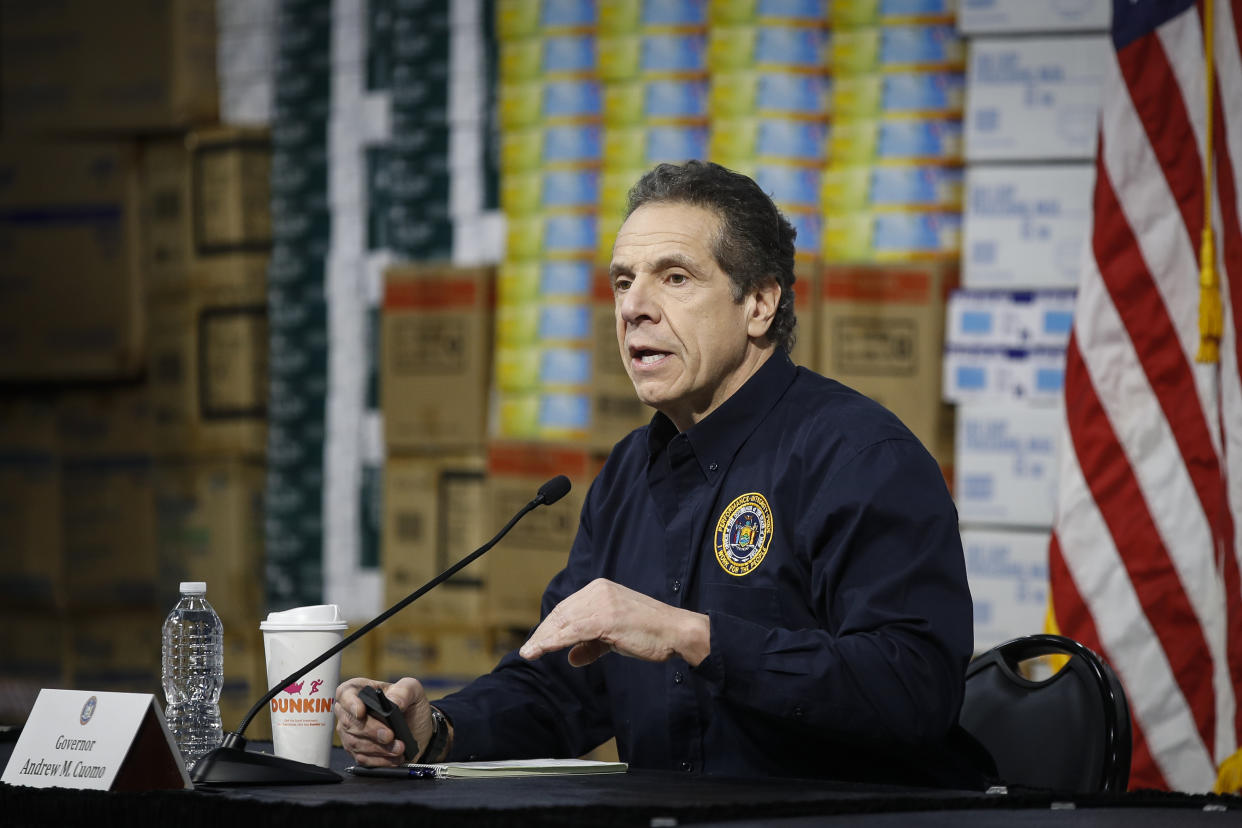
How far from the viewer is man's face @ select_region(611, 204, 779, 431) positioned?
2070mm

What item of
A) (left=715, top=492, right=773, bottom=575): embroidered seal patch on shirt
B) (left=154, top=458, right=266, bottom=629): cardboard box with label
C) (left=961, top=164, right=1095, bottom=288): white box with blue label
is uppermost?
(left=961, top=164, right=1095, bottom=288): white box with blue label

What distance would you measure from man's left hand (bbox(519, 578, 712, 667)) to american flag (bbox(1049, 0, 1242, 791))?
5.14 ft

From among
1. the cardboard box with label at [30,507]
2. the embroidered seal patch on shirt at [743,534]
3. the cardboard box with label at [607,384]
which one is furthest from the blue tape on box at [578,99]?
the embroidered seal patch on shirt at [743,534]

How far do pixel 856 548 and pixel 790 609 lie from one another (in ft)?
0.47

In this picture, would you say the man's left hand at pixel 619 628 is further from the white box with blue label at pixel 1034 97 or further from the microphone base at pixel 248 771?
the white box with blue label at pixel 1034 97

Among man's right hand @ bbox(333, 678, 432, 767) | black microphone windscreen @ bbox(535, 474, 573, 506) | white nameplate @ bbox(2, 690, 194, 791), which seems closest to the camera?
white nameplate @ bbox(2, 690, 194, 791)

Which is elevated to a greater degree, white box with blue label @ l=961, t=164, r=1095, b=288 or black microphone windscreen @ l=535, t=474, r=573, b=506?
white box with blue label @ l=961, t=164, r=1095, b=288

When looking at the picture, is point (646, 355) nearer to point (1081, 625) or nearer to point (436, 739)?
point (436, 739)

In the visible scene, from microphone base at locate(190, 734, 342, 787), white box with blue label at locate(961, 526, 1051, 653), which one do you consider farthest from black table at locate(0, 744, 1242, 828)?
white box with blue label at locate(961, 526, 1051, 653)

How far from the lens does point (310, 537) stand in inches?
190

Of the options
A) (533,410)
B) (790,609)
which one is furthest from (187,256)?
(790,609)

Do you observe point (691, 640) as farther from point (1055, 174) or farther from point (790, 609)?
point (1055, 174)

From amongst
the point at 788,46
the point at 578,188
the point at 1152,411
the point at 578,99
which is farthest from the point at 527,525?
the point at 1152,411

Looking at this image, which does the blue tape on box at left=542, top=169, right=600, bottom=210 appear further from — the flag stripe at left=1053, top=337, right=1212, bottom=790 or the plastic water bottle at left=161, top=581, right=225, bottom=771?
the plastic water bottle at left=161, top=581, right=225, bottom=771
